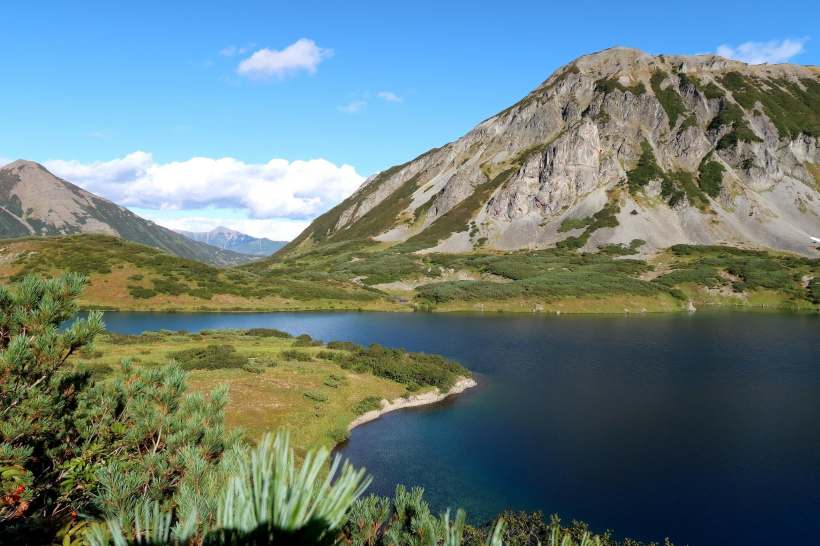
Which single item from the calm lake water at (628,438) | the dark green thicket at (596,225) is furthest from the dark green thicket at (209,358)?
the dark green thicket at (596,225)

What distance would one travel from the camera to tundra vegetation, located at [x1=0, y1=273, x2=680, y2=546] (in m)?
2.91

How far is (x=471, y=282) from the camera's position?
113m

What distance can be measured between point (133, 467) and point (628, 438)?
32312 millimetres

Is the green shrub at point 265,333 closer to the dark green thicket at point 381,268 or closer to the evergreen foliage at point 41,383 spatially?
the evergreen foliage at point 41,383

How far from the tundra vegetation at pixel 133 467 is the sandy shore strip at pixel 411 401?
2605 cm

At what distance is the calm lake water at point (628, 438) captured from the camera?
859 inches

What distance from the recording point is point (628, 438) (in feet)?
99.5

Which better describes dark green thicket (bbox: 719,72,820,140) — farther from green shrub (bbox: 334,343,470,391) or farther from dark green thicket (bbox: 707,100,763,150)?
green shrub (bbox: 334,343,470,391)

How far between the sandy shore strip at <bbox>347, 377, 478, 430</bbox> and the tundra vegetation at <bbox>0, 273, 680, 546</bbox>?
85.5 feet

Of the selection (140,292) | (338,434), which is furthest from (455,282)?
(338,434)

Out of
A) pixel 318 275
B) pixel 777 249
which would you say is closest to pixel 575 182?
pixel 777 249

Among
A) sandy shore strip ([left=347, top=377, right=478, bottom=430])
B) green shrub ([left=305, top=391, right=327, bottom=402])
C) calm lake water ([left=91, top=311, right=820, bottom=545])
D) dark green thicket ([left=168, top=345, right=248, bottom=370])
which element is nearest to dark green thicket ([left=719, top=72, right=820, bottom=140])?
calm lake water ([left=91, top=311, right=820, bottom=545])

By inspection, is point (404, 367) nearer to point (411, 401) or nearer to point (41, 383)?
point (411, 401)

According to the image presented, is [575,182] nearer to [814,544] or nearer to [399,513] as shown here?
[814,544]
